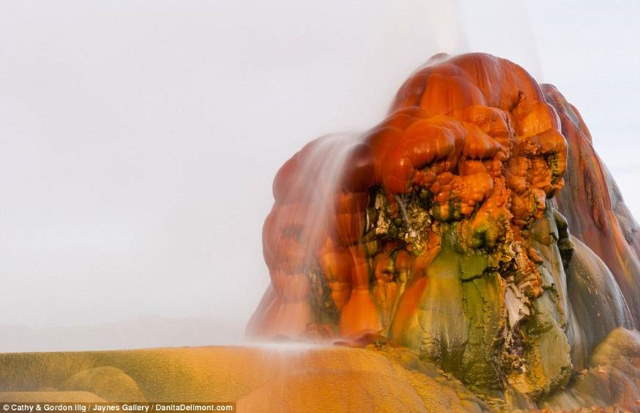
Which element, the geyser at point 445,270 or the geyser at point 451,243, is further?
the geyser at point 451,243

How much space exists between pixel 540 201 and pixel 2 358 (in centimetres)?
638

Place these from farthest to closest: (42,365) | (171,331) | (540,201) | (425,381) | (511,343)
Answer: (171,331), (540,201), (511,343), (425,381), (42,365)

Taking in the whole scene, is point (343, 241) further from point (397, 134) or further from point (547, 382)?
point (547, 382)

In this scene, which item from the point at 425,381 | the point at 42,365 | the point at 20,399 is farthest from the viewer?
the point at 425,381

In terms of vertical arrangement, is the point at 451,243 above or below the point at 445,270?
above

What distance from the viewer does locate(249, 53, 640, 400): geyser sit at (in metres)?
8.21

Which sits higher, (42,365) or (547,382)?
(42,365)

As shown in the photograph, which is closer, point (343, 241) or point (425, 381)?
point (425, 381)

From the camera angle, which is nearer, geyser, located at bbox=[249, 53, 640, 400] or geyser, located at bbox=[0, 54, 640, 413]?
geyser, located at bbox=[0, 54, 640, 413]

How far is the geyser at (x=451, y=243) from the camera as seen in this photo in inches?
323

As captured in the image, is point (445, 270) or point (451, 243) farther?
point (451, 243)

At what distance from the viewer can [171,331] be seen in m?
13.5

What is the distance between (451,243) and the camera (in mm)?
8539

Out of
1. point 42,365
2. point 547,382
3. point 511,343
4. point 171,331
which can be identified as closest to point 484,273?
point 511,343
